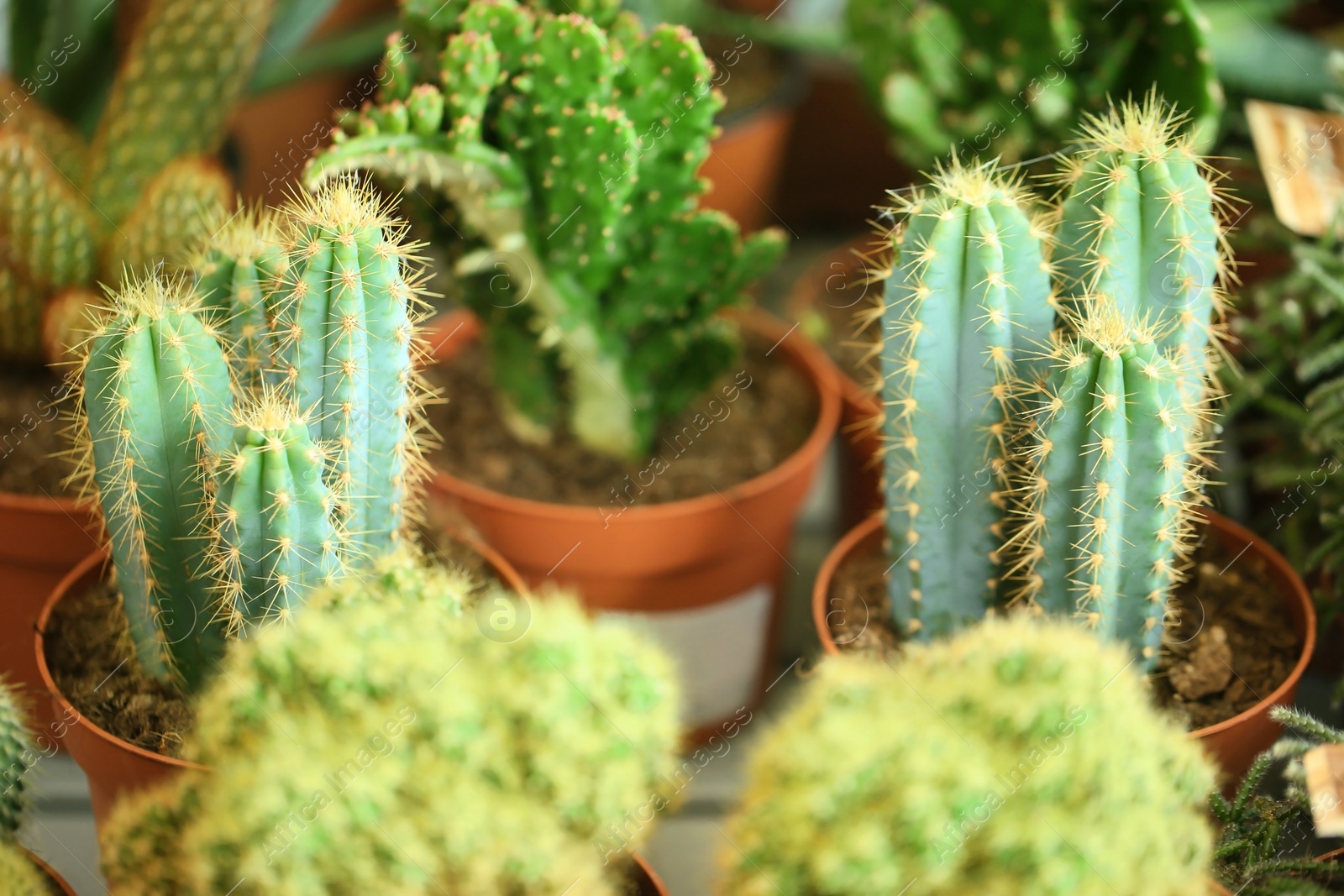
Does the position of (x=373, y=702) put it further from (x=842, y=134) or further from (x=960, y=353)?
(x=842, y=134)

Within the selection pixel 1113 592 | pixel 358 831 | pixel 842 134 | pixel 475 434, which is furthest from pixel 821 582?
pixel 842 134

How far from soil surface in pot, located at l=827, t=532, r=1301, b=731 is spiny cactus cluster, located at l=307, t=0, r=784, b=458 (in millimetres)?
352

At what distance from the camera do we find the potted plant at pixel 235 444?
89 cm

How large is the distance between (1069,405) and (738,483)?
557 millimetres

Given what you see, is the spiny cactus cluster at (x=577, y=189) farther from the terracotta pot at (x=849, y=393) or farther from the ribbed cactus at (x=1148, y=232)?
the ribbed cactus at (x=1148, y=232)

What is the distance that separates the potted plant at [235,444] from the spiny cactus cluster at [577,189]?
0.38 feet

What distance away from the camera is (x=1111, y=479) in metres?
0.92

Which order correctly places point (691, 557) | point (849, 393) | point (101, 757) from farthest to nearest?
point (849, 393) < point (691, 557) < point (101, 757)

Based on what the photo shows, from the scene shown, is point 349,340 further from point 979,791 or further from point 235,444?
point 979,791

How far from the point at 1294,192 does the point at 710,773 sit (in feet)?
3.10

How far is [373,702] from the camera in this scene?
686 mm

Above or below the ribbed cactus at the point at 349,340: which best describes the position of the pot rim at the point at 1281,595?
below

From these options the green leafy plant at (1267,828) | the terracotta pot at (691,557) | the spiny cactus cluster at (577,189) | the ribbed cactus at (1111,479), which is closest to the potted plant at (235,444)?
the spiny cactus cluster at (577,189)

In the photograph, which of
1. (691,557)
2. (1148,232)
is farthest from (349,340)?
(1148,232)
